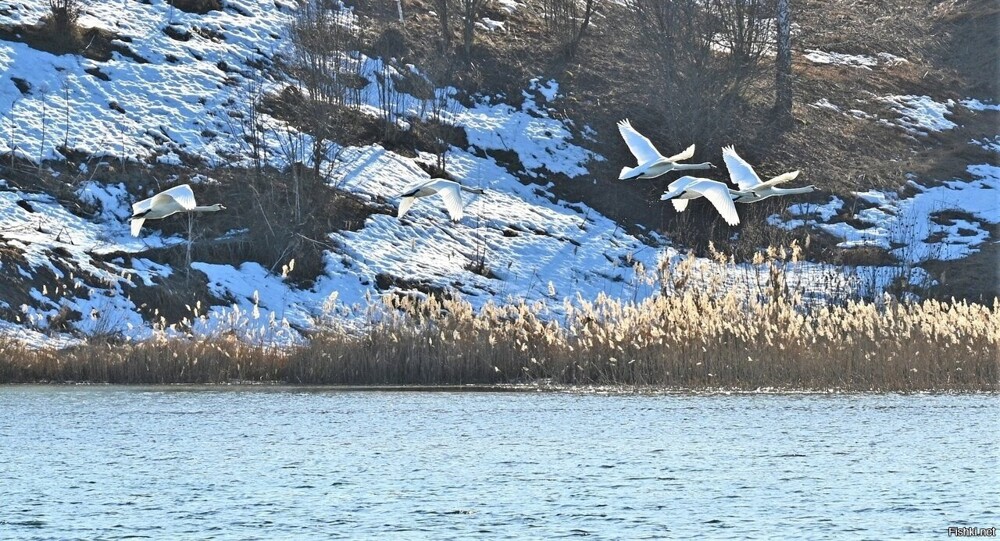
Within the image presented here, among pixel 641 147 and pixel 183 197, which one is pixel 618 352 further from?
pixel 183 197

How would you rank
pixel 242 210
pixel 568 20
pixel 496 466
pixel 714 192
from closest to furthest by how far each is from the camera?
1. pixel 496 466
2. pixel 714 192
3. pixel 242 210
4. pixel 568 20

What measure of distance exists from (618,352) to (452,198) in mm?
2657

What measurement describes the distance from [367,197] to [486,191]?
2.71m

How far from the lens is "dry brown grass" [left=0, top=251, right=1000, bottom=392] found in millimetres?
16406

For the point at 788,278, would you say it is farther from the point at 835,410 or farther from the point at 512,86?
the point at 835,410

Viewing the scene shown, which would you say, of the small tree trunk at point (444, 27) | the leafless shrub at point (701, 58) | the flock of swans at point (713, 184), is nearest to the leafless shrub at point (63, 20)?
the small tree trunk at point (444, 27)

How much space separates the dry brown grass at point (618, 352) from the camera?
16.4 m

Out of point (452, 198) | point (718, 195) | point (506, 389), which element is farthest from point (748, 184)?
point (506, 389)

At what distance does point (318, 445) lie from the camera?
12211 millimetres

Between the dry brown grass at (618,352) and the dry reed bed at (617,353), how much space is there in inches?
0.6

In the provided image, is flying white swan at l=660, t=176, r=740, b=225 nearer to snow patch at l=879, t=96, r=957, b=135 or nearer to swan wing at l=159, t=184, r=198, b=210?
swan wing at l=159, t=184, r=198, b=210

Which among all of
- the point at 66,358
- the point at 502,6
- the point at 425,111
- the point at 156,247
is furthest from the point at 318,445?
the point at 502,6

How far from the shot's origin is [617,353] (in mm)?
17188

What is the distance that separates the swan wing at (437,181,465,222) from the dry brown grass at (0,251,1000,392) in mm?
1254
